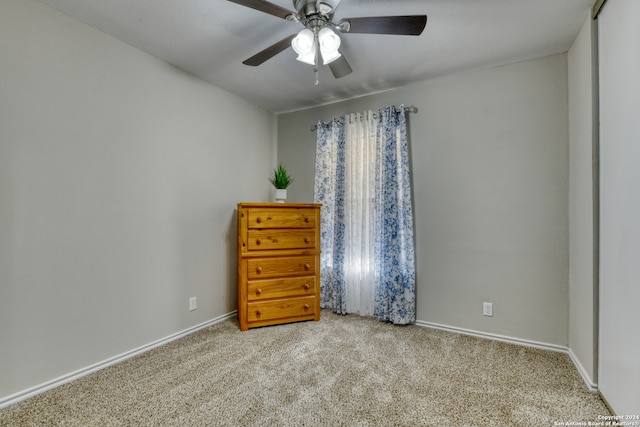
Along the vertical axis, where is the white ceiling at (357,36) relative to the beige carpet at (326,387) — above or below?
above

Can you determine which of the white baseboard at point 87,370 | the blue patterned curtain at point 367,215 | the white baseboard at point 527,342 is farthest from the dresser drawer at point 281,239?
the white baseboard at point 527,342

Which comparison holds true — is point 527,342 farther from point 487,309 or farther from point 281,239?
point 281,239

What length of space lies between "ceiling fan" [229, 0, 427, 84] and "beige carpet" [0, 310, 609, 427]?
2.02 meters

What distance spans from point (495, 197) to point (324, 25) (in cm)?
196

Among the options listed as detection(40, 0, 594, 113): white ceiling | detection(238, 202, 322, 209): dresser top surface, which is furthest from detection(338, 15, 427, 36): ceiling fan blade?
detection(238, 202, 322, 209): dresser top surface

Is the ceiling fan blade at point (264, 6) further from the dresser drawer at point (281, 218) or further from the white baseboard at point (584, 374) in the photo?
the white baseboard at point (584, 374)

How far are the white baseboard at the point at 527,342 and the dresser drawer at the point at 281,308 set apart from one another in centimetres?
108

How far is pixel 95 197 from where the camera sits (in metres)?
2.05

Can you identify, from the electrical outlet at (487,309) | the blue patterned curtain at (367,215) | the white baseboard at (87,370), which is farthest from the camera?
the blue patterned curtain at (367,215)

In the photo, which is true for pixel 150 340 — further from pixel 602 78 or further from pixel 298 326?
pixel 602 78

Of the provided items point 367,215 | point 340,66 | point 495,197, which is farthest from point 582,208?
point 340,66

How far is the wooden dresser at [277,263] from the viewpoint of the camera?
9.07 ft

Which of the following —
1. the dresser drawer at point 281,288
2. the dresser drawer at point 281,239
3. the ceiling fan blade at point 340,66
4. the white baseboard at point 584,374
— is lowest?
the white baseboard at point 584,374

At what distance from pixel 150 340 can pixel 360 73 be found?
9.54 ft
